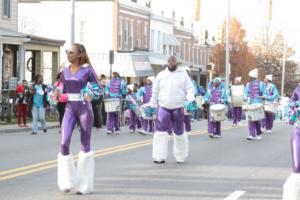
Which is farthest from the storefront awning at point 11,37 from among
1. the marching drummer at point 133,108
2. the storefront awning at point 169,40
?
the storefront awning at point 169,40

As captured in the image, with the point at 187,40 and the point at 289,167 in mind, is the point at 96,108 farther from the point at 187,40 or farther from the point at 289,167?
the point at 187,40

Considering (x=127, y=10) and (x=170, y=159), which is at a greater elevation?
(x=127, y=10)

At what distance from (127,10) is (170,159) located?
41300mm

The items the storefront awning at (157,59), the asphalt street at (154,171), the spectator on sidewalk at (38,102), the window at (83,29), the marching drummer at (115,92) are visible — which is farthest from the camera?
the storefront awning at (157,59)

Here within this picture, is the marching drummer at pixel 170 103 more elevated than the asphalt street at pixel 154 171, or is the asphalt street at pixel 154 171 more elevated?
the marching drummer at pixel 170 103

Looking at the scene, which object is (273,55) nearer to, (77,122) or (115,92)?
(115,92)


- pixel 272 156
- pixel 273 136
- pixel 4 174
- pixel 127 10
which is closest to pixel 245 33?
pixel 127 10

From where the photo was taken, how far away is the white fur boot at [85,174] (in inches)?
380

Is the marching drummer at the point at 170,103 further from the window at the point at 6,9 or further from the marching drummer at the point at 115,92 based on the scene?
the window at the point at 6,9

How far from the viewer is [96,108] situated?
1014 inches

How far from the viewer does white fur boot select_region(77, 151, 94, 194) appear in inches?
380

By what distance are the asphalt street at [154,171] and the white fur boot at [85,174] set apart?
0.36 feet

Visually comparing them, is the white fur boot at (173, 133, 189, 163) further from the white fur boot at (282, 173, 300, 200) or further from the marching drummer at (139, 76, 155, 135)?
the marching drummer at (139, 76, 155, 135)

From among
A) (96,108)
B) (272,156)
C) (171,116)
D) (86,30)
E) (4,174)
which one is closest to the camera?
(4,174)
